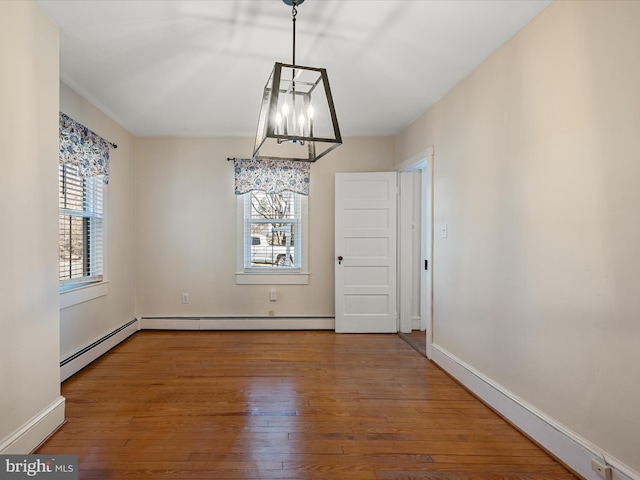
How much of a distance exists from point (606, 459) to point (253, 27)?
3002 mm

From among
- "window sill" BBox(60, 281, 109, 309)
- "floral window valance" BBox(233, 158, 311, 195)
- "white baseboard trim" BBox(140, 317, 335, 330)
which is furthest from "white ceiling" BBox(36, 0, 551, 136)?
"white baseboard trim" BBox(140, 317, 335, 330)

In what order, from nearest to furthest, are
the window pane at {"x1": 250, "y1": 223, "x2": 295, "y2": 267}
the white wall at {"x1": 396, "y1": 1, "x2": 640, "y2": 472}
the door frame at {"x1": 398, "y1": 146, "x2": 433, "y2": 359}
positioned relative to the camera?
the white wall at {"x1": 396, "y1": 1, "x2": 640, "y2": 472} → the door frame at {"x1": 398, "y1": 146, "x2": 433, "y2": 359} → the window pane at {"x1": 250, "y1": 223, "x2": 295, "y2": 267}

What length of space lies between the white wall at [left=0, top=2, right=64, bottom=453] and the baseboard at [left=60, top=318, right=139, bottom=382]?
861mm

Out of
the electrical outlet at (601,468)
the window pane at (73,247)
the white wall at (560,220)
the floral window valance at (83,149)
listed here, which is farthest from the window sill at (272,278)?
the electrical outlet at (601,468)

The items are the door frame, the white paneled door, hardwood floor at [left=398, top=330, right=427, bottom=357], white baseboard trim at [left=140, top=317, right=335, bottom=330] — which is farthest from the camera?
white baseboard trim at [left=140, top=317, right=335, bottom=330]

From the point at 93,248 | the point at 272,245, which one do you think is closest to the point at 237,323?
the point at 272,245

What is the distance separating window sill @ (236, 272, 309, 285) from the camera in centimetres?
436

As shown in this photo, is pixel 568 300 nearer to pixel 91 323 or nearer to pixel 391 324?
pixel 391 324

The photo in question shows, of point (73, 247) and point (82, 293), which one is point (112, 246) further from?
point (82, 293)

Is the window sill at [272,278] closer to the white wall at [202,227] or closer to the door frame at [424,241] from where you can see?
the white wall at [202,227]

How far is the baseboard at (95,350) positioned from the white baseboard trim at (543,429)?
3.29 metres

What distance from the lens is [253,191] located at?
4.37 meters

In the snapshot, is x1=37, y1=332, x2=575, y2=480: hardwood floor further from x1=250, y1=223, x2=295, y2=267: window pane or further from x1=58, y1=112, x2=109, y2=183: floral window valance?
x1=58, y1=112, x2=109, y2=183: floral window valance

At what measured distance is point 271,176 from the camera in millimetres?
4316
